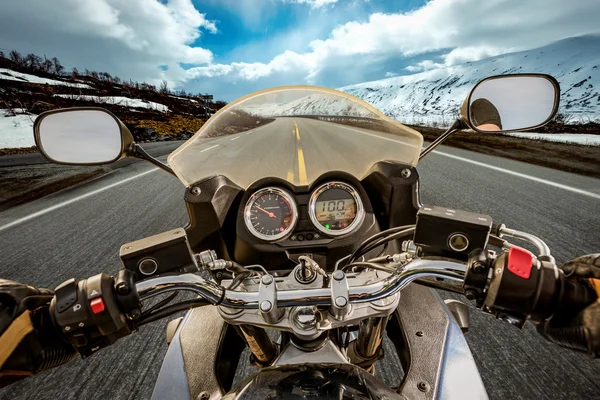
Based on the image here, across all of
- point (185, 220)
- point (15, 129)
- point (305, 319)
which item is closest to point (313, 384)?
point (305, 319)

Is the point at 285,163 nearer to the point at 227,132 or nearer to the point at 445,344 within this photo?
the point at 227,132

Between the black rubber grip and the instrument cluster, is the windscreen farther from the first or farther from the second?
the black rubber grip

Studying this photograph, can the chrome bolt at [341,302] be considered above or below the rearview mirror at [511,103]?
below

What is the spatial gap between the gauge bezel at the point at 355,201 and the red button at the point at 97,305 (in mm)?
911

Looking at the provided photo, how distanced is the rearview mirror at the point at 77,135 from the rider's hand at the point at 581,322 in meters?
1.60

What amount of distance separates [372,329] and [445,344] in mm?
330

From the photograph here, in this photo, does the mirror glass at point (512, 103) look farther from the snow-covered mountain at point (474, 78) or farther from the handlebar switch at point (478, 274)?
the snow-covered mountain at point (474, 78)

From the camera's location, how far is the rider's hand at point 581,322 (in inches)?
27.1

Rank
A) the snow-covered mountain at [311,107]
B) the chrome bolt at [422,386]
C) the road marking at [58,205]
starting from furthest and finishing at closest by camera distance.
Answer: the road marking at [58,205], the snow-covered mountain at [311,107], the chrome bolt at [422,386]

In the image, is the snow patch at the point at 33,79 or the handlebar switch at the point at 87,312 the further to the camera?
the snow patch at the point at 33,79

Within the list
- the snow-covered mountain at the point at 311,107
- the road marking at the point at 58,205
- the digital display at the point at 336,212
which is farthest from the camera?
the road marking at the point at 58,205

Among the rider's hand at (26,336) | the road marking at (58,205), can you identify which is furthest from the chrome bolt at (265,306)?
the road marking at (58,205)

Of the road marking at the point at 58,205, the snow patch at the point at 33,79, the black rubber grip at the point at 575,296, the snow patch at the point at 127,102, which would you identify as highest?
the snow patch at the point at 33,79

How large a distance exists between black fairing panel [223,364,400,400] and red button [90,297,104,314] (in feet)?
1.23
